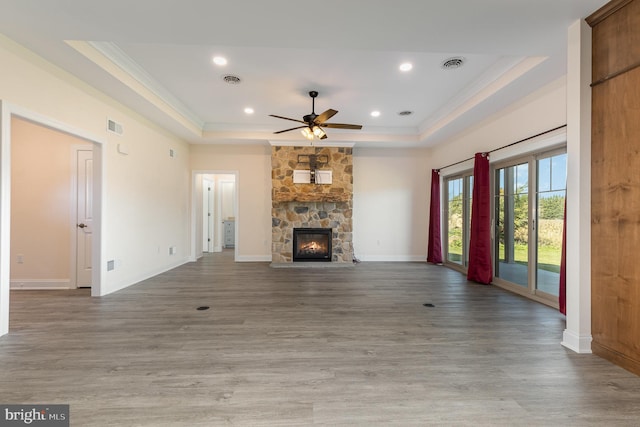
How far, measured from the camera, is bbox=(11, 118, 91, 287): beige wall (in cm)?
404

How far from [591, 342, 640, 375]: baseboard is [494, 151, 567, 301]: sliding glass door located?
1.46 metres

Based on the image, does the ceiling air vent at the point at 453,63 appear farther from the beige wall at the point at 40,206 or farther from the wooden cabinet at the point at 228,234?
the wooden cabinet at the point at 228,234

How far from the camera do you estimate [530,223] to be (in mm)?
3936

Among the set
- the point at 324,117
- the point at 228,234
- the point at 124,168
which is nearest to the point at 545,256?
the point at 324,117

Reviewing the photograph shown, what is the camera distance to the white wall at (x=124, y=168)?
110 inches

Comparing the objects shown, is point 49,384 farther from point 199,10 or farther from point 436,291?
point 436,291

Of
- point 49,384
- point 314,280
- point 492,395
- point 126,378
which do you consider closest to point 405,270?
point 314,280

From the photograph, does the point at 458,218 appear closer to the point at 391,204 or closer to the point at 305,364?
the point at 391,204

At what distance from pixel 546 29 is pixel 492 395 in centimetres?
293

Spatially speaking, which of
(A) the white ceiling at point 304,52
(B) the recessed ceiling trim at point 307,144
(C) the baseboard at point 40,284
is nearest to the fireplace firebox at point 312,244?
(B) the recessed ceiling trim at point 307,144

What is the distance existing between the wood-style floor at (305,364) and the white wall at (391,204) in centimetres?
308

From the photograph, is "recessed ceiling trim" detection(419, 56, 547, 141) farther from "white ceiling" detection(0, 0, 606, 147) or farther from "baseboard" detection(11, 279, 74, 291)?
"baseboard" detection(11, 279, 74, 291)

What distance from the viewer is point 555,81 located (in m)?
3.34

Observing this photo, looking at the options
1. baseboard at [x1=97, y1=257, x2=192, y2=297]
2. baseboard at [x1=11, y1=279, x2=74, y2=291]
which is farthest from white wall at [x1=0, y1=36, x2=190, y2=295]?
baseboard at [x1=11, y1=279, x2=74, y2=291]
